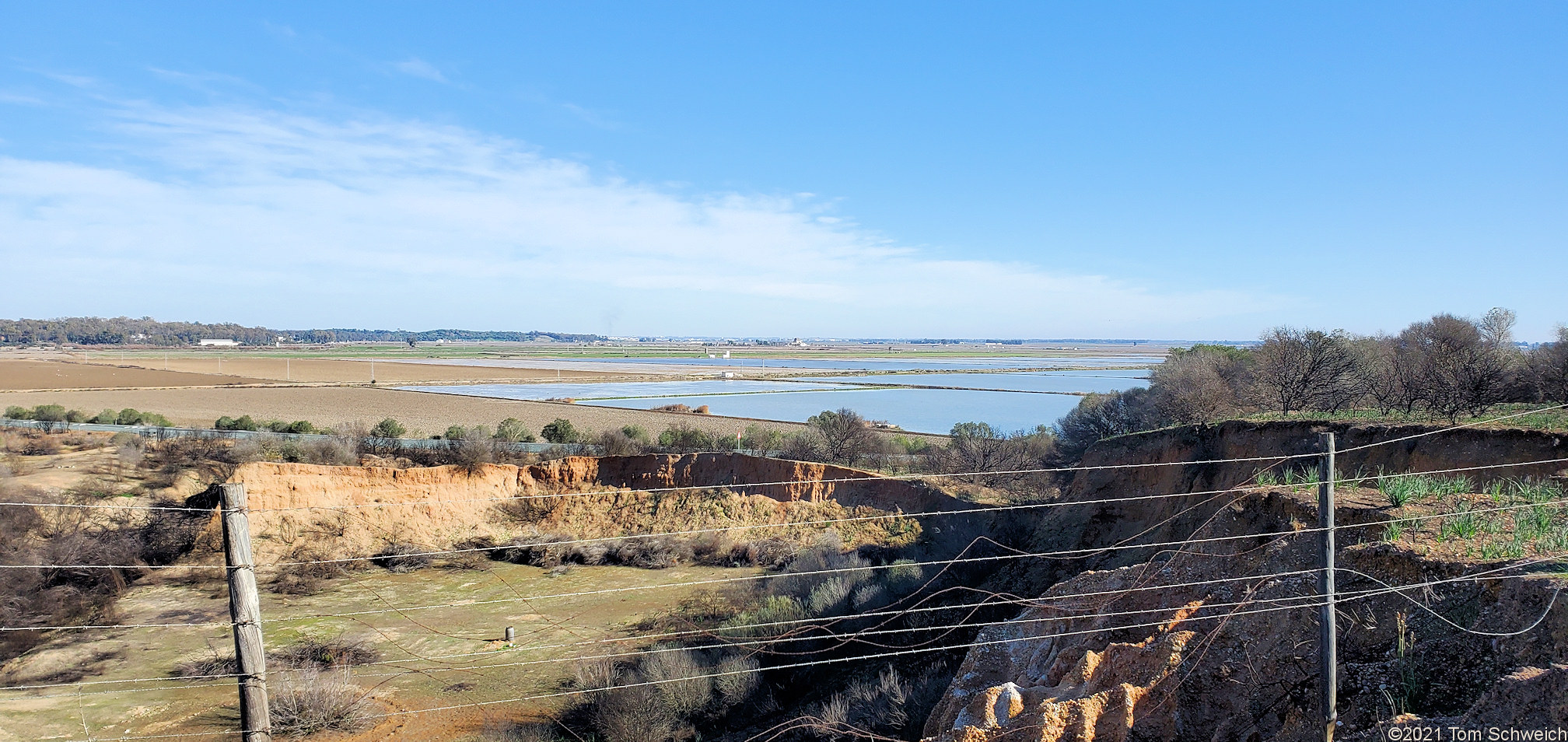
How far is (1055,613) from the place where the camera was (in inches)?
391

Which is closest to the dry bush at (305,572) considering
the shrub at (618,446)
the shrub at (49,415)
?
the shrub at (618,446)

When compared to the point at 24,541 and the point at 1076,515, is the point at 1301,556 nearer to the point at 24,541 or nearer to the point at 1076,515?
the point at 1076,515

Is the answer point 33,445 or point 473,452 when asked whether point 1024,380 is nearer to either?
point 473,452

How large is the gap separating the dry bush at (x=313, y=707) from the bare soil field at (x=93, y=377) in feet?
253

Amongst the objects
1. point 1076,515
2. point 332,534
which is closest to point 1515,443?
point 1076,515

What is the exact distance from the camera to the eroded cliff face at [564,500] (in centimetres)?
2420

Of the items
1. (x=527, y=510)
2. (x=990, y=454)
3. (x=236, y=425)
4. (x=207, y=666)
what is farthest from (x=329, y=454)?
(x=990, y=454)

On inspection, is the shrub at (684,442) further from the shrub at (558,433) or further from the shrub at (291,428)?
the shrub at (291,428)

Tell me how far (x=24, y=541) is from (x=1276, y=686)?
24034mm

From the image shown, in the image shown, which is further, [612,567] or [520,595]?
[612,567]

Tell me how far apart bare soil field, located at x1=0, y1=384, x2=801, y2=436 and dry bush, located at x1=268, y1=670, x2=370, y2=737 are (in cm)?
3046

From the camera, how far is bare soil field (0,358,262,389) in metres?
71.2

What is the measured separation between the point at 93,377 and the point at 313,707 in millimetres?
92459

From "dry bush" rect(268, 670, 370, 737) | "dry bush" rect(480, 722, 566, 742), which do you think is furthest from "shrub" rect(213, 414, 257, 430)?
"dry bush" rect(480, 722, 566, 742)
